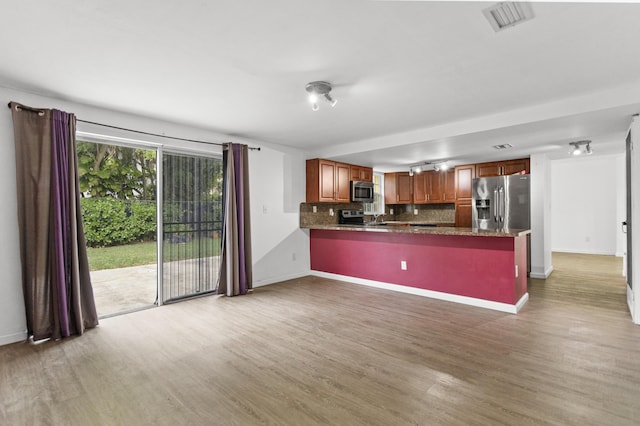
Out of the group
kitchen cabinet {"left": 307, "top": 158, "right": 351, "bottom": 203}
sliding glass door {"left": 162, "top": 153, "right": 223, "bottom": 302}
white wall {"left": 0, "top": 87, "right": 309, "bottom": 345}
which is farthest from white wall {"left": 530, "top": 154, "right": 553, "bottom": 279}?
sliding glass door {"left": 162, "top": 153, "right": 223, "bottom": 302}

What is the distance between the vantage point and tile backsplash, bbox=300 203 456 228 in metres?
5.96

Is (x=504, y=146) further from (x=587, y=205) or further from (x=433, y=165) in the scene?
(x=587, y=205)

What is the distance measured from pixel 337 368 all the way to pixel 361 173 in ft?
15.6

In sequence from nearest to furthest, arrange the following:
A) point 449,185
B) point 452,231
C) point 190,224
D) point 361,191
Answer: point 452,231
point 190,224
point 361,191
point 449,185

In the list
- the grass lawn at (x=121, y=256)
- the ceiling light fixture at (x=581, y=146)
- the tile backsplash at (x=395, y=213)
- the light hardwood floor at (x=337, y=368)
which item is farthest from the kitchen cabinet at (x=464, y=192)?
the grass lawn at (x=121, y=256)

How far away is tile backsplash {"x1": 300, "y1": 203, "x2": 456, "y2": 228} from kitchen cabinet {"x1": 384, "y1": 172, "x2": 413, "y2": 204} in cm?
36

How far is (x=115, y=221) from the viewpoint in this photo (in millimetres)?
7316

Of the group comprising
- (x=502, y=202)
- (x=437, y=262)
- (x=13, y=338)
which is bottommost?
(x=13, y=338)

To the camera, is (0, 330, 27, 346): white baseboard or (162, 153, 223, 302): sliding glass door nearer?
(0, 330, 27, 346): white baseboard

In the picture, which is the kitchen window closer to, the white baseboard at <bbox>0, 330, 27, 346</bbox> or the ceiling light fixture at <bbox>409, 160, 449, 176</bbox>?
the ceiling light fixture at <bbox>409, 160, 449, 176</bbox>

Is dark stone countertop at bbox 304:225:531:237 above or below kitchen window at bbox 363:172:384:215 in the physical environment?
below

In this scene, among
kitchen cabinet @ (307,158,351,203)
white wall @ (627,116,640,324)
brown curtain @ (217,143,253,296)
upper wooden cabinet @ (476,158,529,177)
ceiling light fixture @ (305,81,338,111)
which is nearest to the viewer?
ceiling light fixture @ (305,81,338,111)

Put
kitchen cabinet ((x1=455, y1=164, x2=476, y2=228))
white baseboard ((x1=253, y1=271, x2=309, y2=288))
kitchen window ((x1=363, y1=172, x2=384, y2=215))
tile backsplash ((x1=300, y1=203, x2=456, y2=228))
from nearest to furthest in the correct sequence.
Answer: white baseboard ((x1=253, y1=271, x2=309, y2=288)) → tile backsplash ((x1=300, y1=203, x2=456, y2=228)) → kitchen cabinet ((x1=455, y1=164, x2=476, y2=228)) → kitchen window ((x1=363, y1=172, x2=384, y2=215))

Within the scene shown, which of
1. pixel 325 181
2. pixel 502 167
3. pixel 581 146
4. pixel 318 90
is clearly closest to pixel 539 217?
pixel 502 167
